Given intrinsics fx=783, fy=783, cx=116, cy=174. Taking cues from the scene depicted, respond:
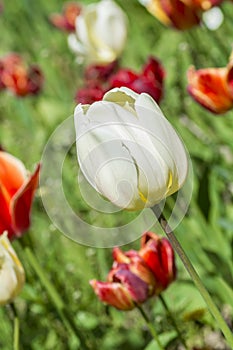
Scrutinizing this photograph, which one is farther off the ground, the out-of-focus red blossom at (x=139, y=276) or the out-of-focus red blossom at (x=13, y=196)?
the out-of-focus red blossom at (x=13, y=196)

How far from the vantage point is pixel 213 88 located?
3.91ft

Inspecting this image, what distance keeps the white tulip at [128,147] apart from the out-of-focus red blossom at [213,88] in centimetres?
46

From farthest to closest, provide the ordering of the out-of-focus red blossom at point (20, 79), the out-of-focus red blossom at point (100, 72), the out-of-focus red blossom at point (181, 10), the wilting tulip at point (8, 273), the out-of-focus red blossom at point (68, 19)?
the out-of-focus red blossom at point (68, 19) < the out-of-focus red blossom at point (20, 79) < the out-of-focus red blossom at point (100, 72) < the out-of-focus red blossom at point (181, 10) < the wilting tulip at point (8, 273)

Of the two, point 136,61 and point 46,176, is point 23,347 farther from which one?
point 136,61

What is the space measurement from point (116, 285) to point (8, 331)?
20.1 inches

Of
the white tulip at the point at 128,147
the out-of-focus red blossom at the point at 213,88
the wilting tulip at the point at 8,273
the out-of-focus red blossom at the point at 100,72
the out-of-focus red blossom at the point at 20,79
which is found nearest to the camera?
the white tulip at the point at 128,147

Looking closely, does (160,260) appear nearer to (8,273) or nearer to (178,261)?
(8,273)

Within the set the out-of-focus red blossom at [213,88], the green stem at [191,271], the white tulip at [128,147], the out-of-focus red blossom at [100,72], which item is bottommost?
the out-of-focus red blossom at [100,72]

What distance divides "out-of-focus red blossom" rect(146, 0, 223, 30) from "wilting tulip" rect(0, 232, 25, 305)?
663 millimetres

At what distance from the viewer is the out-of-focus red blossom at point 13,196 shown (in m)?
1.03

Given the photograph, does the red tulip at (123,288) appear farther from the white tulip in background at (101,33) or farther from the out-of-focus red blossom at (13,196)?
the white tulip in background at (101,33)

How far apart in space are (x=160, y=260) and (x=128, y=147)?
1.02 ft

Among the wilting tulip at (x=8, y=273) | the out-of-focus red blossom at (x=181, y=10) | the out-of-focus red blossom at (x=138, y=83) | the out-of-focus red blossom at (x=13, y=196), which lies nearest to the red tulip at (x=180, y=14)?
the out-of-focus red blossom at (x=181, y=10)

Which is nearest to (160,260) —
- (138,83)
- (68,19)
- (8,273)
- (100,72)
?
(8,273)
